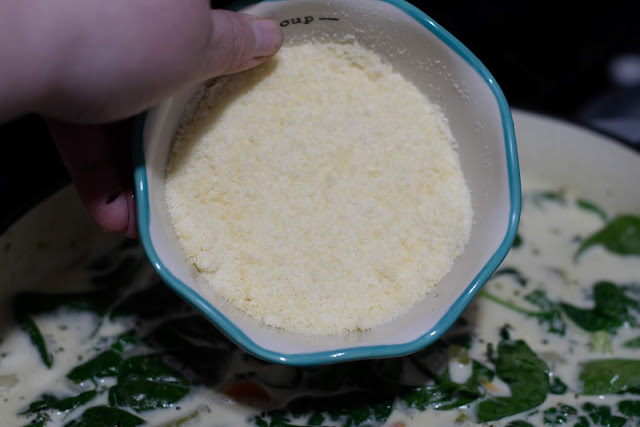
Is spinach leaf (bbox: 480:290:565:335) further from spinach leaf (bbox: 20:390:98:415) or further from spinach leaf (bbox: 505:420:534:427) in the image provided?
spinach leaf (bbox: 20:390:98:415)

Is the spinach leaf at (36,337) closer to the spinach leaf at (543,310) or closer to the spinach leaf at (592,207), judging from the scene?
the spinach leaf at (543,310)

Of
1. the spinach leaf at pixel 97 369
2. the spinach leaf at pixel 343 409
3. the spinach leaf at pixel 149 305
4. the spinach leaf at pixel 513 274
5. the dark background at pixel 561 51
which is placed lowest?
the spinach leaf at pixel 343 409

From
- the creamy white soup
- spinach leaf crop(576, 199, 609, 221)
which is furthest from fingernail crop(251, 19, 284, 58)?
spinach leaf crop(576, 199, 609, 221)

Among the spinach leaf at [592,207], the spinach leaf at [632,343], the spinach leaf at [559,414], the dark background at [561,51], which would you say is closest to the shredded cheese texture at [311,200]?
the spinach leaf at [559,414]

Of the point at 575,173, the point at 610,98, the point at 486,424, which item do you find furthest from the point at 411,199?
the point at 610,98

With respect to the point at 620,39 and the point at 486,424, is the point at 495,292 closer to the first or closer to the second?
the point at 486,424

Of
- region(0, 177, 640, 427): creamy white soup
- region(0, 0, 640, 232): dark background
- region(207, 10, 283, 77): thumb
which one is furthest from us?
region(0, 0, 640, 232): dark background
